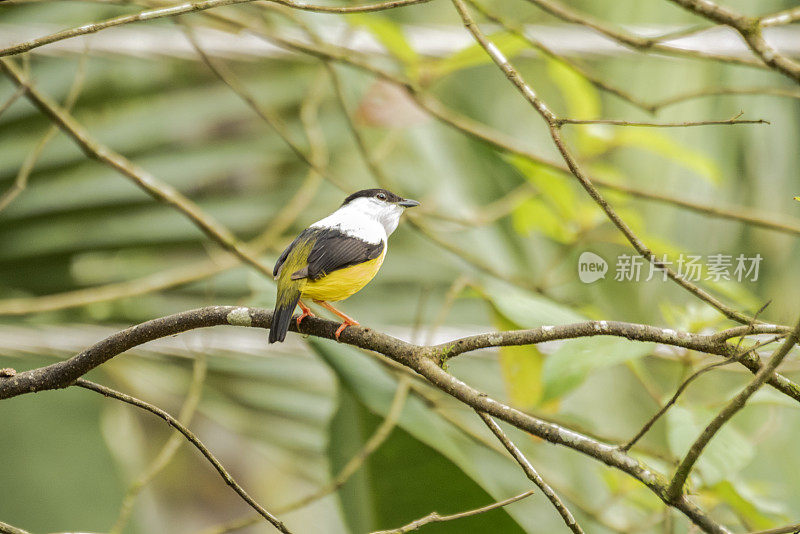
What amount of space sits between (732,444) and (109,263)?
62.4 inches

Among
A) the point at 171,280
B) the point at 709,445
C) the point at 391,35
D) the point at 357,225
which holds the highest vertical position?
the point at 391,35

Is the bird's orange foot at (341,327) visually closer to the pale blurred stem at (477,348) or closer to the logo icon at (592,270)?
the pale blurred stem at (477,348)

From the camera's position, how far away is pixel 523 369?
107cm

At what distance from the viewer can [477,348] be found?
0.59 meters

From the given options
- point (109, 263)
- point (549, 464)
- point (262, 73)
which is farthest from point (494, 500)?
Answer: point (262, 73)

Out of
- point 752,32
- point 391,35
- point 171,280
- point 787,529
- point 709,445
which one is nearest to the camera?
point 752,32

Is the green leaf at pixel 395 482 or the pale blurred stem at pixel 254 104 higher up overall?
the pale blurred stem at pixel 254 104

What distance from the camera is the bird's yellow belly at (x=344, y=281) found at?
68cm

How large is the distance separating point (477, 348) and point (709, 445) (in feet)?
1.62

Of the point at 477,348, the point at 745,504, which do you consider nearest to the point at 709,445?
the point at 745,504

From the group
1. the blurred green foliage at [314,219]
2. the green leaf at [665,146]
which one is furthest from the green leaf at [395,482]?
the green leaf at [665,146]

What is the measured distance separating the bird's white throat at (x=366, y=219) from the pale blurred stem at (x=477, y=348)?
0.30 ft

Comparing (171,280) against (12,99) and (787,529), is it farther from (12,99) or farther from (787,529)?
(787,529)

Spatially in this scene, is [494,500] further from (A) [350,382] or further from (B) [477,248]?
(B) [477,248]
